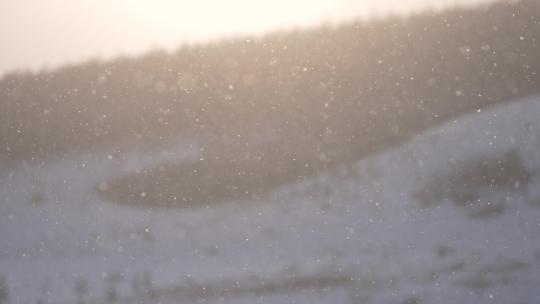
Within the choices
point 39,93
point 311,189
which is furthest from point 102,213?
point 311,189

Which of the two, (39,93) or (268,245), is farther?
(39,93)

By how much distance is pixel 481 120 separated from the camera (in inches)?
263

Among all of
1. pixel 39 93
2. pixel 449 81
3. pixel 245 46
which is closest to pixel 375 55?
pixel 449 81

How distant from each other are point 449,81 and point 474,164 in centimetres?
74

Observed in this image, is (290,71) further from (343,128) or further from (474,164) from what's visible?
(474,164)

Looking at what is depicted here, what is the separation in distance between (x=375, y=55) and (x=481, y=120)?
1052 mm

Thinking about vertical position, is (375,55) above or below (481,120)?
above

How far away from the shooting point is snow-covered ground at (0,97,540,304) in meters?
6.42

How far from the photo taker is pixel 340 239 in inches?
257

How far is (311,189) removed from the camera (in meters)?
6.66

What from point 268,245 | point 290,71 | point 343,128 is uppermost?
point 290,71

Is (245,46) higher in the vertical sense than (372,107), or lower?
higher

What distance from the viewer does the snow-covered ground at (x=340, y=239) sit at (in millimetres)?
6418

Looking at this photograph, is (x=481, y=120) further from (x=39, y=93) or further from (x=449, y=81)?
(x=39, y=93)
